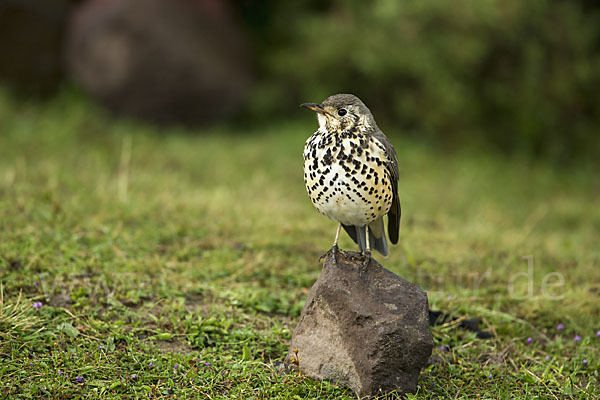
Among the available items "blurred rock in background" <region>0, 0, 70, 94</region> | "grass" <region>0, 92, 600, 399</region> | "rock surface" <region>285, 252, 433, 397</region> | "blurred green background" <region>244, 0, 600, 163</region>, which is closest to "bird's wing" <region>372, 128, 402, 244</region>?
"rock surface" <region>285, 252, 433, 397</region>

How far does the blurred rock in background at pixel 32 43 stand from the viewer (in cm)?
919

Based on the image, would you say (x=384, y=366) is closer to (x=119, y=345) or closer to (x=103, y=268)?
(x=119, y=345)

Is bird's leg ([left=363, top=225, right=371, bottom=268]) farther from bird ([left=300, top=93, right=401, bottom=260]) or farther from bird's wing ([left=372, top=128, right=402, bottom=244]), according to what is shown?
bird's wing ([left=372, top=128, right=402, bottom=244])

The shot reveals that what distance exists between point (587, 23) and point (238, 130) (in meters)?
4.94

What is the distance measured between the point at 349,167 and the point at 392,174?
38 centimetres

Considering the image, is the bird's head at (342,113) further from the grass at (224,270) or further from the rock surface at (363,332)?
the grass at (224,270)

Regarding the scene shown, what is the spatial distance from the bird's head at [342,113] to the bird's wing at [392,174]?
10cm

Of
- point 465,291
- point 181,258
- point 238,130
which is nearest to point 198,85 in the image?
point 238,130

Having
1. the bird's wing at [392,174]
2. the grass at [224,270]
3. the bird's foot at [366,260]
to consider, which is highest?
the bird's wing at [392,174]

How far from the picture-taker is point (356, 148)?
3.55 metres

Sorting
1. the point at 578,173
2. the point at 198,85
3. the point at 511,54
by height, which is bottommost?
the point at 578,173

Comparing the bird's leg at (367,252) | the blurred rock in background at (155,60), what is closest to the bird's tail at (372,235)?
the bird's leg at (367,252)

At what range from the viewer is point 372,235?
406cm

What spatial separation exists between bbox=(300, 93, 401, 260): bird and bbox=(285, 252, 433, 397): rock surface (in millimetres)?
203
